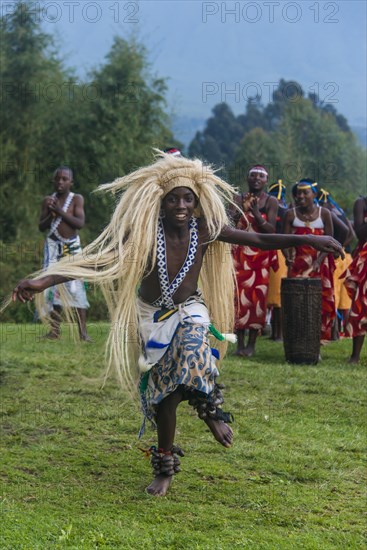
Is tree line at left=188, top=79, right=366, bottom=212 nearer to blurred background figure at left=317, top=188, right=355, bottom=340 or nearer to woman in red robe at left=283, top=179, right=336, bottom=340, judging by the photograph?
blurred background figure at left=317, top=188, right=355, bottom=340

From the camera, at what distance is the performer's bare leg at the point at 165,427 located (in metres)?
5.27

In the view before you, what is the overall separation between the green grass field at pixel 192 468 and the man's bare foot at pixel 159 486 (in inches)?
2.2

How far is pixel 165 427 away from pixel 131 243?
3.43ft

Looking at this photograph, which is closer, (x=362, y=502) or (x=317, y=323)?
(x=362, y=502)

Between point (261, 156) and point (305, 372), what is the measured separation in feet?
124

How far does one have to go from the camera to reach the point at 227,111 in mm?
83312

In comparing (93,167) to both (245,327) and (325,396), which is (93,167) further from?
(325,396)

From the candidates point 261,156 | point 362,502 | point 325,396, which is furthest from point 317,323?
point 261,156

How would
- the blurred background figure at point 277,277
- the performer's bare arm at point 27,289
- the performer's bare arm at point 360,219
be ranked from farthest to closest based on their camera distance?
the blurred background figure at point 277,277 < the performer's bare arm at point 360,219 < the performer's bare arm at point 27,289

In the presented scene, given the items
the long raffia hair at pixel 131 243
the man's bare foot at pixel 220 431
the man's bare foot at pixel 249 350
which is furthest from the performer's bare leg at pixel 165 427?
the man's bare foot at pixel 249 350

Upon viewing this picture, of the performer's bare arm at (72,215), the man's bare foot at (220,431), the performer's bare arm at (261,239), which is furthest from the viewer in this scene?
the performer's bare arm at (72,215)

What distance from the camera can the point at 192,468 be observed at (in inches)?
228

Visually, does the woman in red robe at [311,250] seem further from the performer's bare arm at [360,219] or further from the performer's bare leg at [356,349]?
the performer's bare leg at [356,349]

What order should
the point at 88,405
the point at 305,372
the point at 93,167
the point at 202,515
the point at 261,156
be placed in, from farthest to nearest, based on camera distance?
1. the point at 261,156
2. the point at 93,167
3. the point at 305,372
4. the point at 88,405
5. the point at 202,515
